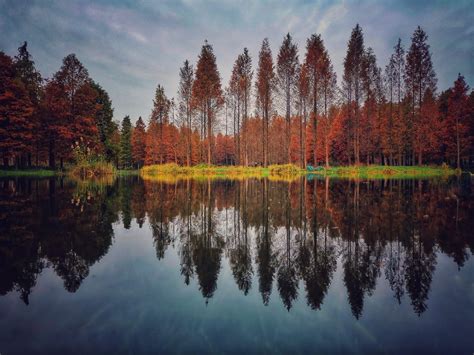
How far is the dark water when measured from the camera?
2152 millimetres

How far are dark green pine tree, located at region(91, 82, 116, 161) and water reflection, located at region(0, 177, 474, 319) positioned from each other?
4212cm

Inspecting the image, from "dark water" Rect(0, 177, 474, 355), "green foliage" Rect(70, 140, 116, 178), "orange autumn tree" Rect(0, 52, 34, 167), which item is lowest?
"dark water" Rect(0, 177, 474, 355)

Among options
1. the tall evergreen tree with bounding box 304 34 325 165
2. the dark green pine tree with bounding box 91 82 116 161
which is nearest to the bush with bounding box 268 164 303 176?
the tall evergreen tree with bounding box 304 34 325 165

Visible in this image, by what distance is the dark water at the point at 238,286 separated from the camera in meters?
2.15

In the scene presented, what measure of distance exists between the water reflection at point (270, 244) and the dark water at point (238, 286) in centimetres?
3

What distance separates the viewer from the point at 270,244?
15.8 feet

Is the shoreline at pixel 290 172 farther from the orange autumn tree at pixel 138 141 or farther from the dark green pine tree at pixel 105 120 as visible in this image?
the orange autumn tree at pixel 138 141

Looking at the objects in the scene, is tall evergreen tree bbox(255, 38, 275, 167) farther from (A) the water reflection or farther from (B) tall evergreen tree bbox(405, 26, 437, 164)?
(A) the water reflection

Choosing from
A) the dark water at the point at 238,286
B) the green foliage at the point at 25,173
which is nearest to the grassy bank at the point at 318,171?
the green foliage at the point at 25,173

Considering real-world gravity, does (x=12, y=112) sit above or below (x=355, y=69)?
below

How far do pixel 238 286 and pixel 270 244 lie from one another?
168 centimetres

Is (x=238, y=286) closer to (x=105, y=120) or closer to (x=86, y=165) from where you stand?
(x=86, y=165)

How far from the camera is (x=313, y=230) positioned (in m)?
5.68

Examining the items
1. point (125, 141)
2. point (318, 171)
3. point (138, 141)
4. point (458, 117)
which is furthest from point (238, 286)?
point (138, 141)
